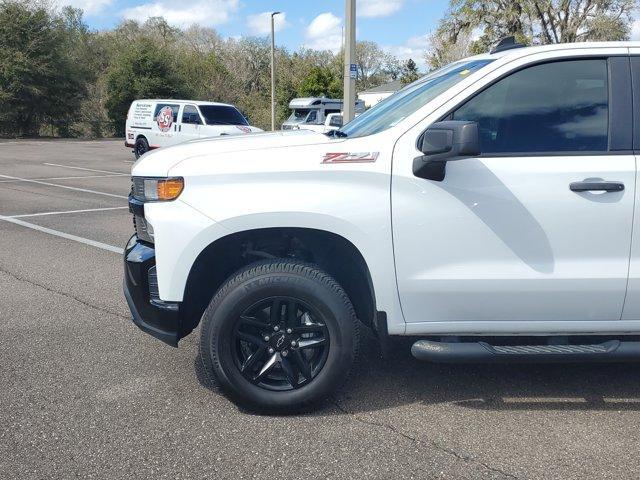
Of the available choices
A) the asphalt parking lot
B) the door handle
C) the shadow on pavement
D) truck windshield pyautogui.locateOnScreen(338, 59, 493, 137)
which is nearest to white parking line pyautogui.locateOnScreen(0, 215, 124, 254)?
the asphalt parking lot

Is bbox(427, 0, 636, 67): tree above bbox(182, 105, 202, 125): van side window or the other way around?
above

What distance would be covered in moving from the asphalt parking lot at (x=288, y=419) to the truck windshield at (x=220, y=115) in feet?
51.1

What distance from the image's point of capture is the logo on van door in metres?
21.0

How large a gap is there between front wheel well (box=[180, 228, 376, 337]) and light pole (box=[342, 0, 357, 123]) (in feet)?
31.8

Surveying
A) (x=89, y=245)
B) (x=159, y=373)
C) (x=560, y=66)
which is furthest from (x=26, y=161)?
(x=560, y=66)

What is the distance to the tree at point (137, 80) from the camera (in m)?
42.8

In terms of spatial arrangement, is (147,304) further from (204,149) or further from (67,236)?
(67,236)

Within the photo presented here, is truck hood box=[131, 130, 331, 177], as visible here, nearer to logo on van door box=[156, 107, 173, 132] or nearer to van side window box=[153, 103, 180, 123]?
van side window box=[153, 103, 180, 123]

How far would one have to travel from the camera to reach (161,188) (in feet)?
11.4

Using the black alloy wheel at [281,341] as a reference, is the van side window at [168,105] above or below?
above

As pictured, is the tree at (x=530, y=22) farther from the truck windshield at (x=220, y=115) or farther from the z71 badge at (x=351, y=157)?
the z71 badge at (x=351, y=157)

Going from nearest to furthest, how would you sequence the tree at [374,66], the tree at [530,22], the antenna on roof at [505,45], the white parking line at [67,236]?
the antenna on roof at [505,45] → the white parking line at [67,236] → the tree at [530,22] → the tree at [374,66]

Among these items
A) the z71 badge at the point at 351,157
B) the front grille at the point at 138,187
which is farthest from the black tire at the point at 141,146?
the z71 badge at the point at 351,157

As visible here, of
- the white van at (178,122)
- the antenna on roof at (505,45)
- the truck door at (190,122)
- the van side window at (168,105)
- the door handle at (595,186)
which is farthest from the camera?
the van side window at (168,105)
